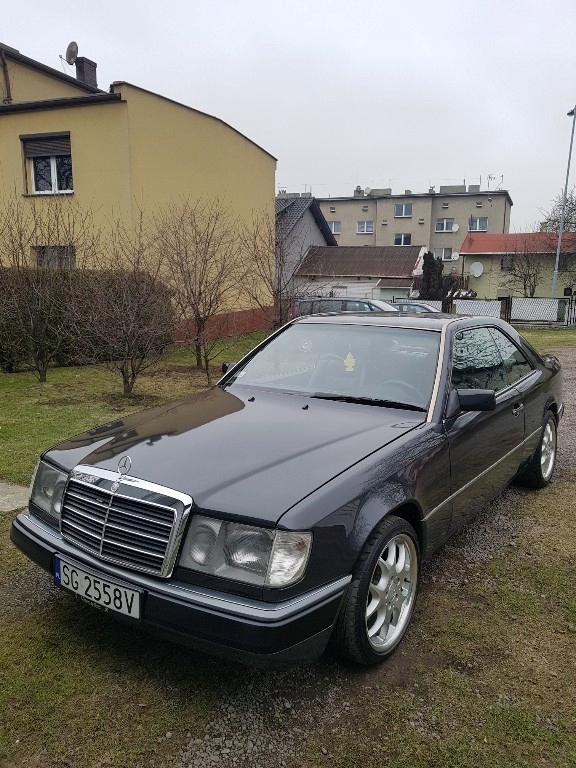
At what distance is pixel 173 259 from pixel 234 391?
7.77m

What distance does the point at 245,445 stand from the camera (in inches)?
108

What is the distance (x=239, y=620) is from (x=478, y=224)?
55.5 m

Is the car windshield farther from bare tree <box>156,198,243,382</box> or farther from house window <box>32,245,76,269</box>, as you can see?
house window <box>32,245,76,269</box>

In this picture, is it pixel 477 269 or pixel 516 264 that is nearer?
pixel 516 264

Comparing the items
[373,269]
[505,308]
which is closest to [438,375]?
[505,308]

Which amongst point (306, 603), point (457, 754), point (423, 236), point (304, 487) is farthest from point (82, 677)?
point (423, 236)

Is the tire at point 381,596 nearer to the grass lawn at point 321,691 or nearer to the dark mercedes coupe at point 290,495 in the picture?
the dark mercedes coupe at point 290,495

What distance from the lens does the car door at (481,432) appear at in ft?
10.8

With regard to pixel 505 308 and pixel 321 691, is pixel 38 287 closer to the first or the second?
pixel 321 691

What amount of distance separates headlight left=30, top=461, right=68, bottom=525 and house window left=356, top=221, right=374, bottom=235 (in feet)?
181

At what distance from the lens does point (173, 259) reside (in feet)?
35.8

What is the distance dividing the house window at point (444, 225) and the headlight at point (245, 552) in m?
54.7

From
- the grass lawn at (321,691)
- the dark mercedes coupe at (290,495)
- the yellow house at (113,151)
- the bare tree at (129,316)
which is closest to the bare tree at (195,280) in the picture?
the bare tree at (129,316)

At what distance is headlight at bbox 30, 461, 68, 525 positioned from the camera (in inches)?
107
